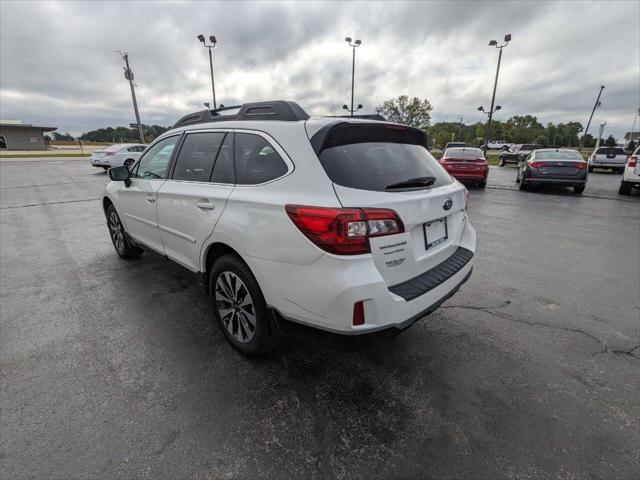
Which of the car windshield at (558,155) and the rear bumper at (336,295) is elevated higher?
the car windshield at (558,155)

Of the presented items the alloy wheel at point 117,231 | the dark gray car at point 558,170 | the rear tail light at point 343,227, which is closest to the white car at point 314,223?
the rear tail light at point 343,227

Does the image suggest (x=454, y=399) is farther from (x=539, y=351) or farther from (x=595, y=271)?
(x=595, y=271)

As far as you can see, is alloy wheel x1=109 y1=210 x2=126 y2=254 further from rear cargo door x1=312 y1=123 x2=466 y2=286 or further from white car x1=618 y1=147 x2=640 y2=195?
white car x1=618 y1=147 x2=640 y2=195

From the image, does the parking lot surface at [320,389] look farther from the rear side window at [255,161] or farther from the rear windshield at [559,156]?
the rear windshield at [559,156]

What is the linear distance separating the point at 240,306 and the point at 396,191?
4.69 feet

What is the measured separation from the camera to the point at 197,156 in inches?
119

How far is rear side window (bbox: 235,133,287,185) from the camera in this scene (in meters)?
2.25

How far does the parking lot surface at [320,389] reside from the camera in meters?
1.82

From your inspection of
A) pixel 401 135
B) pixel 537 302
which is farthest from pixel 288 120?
pixel 537 302

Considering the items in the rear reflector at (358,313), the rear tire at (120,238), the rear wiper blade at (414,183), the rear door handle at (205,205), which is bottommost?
the rear tire at (120,238)

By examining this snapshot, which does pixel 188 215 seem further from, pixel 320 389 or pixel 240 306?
pixel 320 389

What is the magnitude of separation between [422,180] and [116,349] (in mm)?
2786

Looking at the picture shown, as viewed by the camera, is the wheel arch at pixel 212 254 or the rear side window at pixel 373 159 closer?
the rear side window at pixel 373 159

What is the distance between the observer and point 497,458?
182cm
